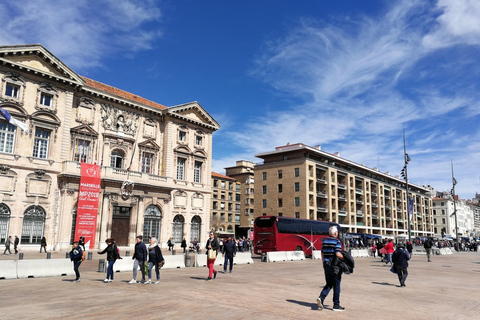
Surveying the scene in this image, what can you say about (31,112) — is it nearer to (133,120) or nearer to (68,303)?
(133,120)

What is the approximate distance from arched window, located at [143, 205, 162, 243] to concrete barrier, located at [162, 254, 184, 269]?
18.5 metres

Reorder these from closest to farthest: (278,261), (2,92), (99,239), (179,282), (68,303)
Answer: (68,303)
(179,282)
(278,261)
(2,92)
(99,239)

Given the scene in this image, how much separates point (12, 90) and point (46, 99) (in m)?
2.66

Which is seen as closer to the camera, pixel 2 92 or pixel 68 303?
pixel 68 303

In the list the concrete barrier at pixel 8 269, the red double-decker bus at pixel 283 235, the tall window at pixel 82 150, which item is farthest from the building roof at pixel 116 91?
the concrete barrier at pixel 8 269

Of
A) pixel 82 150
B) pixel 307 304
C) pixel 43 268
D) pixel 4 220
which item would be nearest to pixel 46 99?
pixel 82 150

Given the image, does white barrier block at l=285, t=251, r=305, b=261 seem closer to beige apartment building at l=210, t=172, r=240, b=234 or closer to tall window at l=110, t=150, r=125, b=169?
tall window at l=110, t=150, r=125, b=169

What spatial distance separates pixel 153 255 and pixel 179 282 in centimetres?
165

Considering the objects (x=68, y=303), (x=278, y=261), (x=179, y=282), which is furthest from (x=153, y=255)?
(x=278, y=261)

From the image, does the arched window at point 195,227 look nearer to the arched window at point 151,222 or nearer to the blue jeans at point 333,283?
the arched window at point 151,222

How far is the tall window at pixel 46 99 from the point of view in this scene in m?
32.1

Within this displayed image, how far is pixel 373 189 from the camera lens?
88125 millimetres

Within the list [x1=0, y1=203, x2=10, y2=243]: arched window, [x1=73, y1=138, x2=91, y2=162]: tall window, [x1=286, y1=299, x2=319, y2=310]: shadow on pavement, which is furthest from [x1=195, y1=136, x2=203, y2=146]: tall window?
[x1=286, y1=299, x2=319, y2=310]: shadow on pavement

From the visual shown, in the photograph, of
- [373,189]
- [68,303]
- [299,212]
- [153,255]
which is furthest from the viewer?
[373,189]
